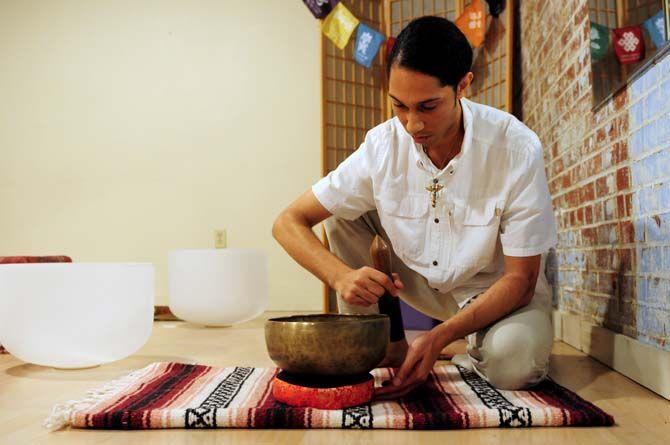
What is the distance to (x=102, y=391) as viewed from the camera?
1357 mm

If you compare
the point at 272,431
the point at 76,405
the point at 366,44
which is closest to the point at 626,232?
the point at 272,431

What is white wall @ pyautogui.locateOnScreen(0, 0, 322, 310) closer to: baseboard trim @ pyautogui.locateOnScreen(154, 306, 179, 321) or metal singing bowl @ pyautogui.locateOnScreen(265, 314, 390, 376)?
baseboard trim @ pyautogui.locateOnScreen(154, 306, 179, 321)

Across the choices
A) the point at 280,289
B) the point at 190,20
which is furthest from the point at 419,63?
the point at 190,20

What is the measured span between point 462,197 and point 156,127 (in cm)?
295

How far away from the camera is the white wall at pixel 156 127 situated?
393 centimetres

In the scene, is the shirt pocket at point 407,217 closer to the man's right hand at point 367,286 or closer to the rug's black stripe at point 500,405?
the man's right hand at point 367,286

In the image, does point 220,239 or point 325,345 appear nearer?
point 325,345

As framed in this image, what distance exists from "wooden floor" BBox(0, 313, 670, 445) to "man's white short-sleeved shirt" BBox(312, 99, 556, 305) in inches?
15.1

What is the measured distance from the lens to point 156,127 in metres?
3.98

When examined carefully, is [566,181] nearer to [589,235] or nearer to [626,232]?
[589,235]

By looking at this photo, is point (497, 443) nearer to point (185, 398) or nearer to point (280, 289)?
point (185, 398)

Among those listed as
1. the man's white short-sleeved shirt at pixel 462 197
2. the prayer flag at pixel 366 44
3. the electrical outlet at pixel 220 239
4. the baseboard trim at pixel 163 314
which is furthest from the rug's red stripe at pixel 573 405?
the electrical outlet at pixel 220 239

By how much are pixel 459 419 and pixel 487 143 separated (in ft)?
2.16

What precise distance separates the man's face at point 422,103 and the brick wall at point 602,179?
0.48 meters
